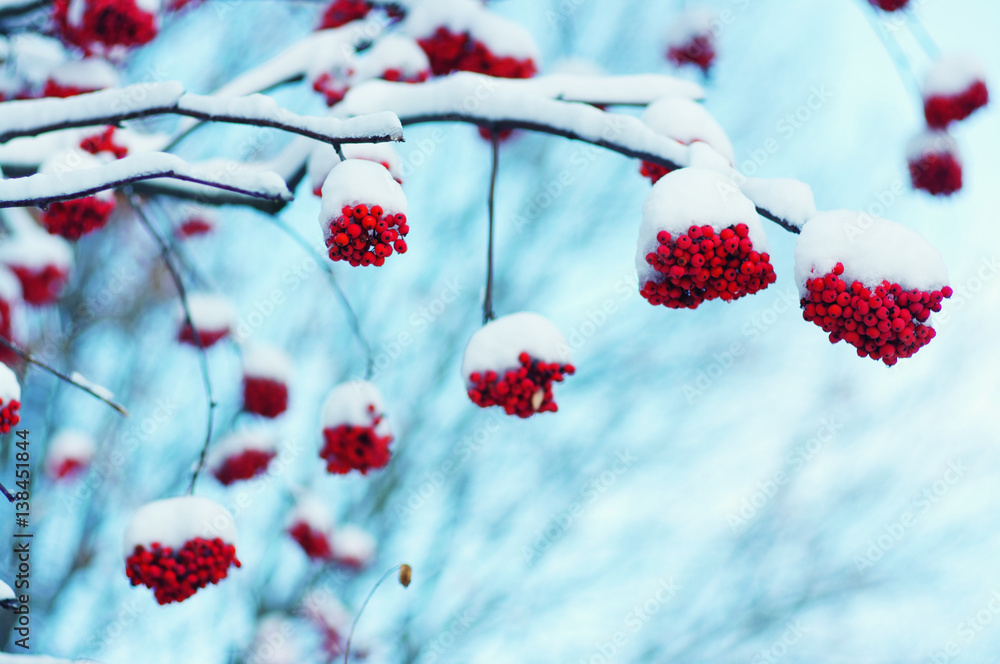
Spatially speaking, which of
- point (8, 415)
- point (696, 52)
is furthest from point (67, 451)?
point (696, 52)

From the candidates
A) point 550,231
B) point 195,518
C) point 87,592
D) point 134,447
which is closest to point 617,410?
point 550,231

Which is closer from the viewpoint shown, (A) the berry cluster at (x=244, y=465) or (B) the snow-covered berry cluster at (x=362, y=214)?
(B) the snow-covered berry cluster at (x=362, y=214)

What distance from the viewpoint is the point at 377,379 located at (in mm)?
7910

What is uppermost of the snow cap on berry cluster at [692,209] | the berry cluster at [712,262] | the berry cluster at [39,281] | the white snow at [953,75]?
the white snow at [953,75]

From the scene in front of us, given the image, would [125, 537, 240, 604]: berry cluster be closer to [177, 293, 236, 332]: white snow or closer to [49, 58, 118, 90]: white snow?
[177, 293, 236, 332]: white snow

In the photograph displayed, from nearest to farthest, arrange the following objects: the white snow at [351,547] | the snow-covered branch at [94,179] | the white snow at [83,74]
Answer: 1. the snow-covered branch at [94,179]
2. the white snow at [83,74]
3. the white snow at [351,547]

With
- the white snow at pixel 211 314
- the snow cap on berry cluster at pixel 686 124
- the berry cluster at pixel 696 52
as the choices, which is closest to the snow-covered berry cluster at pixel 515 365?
the snow cap on berry cluster at pixel 686 124

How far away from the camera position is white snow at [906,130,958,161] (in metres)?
2.74

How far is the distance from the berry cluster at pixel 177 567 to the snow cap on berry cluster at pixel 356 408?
598 millimetres

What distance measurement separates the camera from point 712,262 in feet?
4.52

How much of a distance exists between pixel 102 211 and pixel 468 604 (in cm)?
622

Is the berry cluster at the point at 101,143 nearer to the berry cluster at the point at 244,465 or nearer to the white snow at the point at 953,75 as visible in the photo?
the berry cluster at the point at 244,465

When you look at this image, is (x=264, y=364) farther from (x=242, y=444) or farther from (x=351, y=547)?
(x=351, y=547)

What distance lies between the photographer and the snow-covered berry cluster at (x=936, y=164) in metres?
2.72
